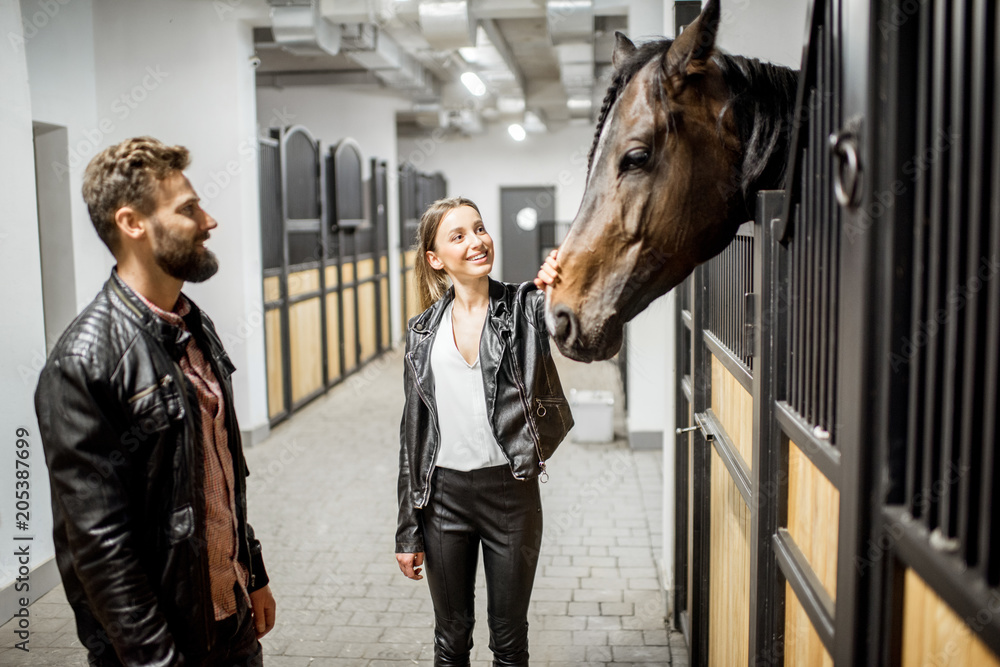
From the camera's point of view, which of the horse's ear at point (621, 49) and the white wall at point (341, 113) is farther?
the white wall at point (341, 113)

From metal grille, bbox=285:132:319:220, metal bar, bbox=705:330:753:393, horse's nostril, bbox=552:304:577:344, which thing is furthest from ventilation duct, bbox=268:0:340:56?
horse's nostril, bbox=552:304:577:344

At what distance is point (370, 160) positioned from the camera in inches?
386

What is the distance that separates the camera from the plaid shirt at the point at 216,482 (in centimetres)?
156

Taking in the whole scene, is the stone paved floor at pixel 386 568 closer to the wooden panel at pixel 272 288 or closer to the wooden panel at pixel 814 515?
the wooden panel at pixel 272 288

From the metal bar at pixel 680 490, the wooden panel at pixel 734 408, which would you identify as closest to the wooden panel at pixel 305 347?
the metal bar at pixel 680 490

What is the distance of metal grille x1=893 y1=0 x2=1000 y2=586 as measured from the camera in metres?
0.71

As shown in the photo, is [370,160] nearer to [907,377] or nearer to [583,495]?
[583,495]

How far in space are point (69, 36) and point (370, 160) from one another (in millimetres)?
5160

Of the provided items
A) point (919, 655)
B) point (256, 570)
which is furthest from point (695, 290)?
point (919, 655)

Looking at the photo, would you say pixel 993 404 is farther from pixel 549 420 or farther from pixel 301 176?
pixel 301 176

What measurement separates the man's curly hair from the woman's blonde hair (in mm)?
733

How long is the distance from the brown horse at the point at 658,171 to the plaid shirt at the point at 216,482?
715 millimetres

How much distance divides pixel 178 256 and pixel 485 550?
3.42ft

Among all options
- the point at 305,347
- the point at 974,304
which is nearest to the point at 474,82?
the point at 305,347
